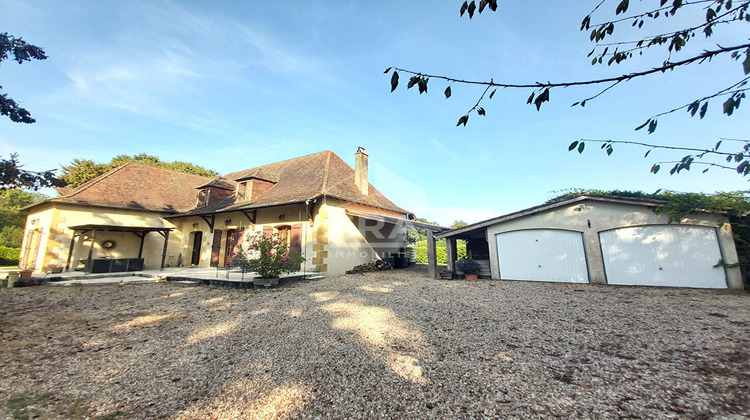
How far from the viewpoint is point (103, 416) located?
1.96 meters

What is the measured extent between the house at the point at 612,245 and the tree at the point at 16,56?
36.0ft

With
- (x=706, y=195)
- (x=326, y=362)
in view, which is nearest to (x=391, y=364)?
(x=326, y=362)

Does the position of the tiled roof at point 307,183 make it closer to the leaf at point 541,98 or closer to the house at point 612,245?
the house at point 612,245

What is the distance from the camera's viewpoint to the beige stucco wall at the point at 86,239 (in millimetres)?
11039

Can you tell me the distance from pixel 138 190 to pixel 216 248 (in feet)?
18.8

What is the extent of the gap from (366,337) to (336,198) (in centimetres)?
770

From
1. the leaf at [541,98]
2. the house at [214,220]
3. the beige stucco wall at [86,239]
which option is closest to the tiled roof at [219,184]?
the house at [214,220]

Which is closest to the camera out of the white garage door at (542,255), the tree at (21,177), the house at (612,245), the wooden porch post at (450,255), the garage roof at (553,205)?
the tree at (21,177)

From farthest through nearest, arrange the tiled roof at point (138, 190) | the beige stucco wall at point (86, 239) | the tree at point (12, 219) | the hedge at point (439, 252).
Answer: the tree at point (12, 219) → the hedge at point (439, 252) → the tiled roof at point (138, 190) → the beige stucco wall at point (86, 239)

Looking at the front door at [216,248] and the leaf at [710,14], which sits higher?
the leaf at [710,14]

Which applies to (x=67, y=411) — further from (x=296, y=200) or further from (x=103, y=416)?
(x=296, y=200)

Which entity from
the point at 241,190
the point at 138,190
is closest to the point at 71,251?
the point at 138,190

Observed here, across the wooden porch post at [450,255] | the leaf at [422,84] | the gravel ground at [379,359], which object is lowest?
the gravel ground at [379,359]

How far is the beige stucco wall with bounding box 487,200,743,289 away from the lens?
262 inches
